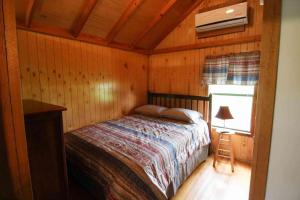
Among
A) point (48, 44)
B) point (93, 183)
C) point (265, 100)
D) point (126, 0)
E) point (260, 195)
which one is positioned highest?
point (126, 0)

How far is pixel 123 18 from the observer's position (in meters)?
2.61

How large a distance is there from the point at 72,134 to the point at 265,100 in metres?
2.32

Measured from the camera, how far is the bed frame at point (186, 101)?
3.09 m

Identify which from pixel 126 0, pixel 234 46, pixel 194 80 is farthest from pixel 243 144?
pixel 126 0

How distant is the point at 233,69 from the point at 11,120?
2.94m

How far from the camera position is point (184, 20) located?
3311 mm

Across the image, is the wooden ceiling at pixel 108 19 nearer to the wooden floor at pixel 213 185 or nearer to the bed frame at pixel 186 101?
the bed frame at pixel 186 101

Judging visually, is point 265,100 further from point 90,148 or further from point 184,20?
point 184,20

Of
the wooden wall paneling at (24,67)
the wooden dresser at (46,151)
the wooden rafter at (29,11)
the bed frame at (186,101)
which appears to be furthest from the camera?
the bed frame at (186,101)

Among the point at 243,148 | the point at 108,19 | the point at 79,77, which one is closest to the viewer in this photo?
the point at 108,19

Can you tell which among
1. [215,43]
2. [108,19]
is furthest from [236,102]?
[108,19]

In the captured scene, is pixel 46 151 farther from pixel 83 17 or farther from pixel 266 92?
pixel 83 17

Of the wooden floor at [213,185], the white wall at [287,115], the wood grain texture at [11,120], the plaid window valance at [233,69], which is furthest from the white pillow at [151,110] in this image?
the wood grain texture at [11,120]

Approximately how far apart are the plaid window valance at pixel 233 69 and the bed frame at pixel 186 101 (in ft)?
1.33
